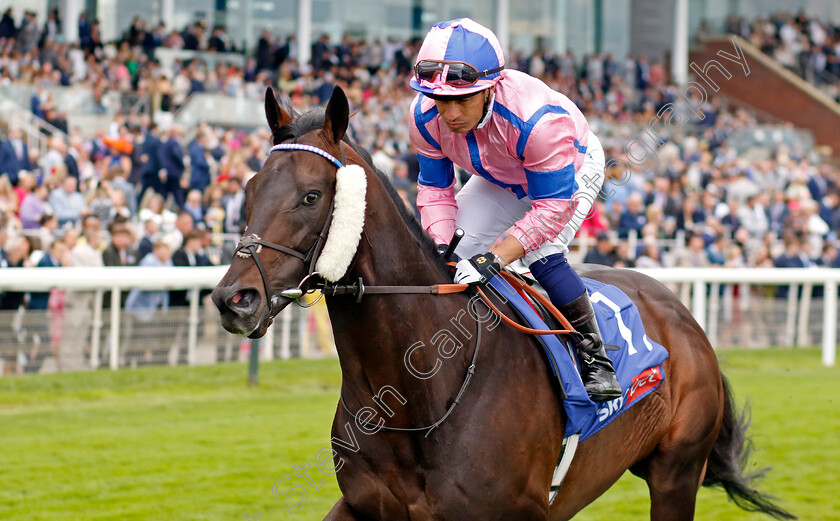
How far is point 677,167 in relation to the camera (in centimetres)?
1592

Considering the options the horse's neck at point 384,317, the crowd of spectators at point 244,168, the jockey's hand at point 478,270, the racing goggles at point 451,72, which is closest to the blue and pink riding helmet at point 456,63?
the racing goggles at point 451,72

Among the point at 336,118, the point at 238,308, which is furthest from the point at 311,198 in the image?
the point at 238,308

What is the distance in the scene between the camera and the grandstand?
7.20 metres

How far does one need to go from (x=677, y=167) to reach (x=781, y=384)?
781cm

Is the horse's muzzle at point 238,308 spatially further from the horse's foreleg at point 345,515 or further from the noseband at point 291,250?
the horse's foreleg at point 345,515

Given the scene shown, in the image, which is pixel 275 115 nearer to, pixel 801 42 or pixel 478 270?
pixel 478 270

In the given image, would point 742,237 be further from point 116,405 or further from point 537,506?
point 537,506

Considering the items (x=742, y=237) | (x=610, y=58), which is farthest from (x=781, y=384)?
(x=610, y=58)

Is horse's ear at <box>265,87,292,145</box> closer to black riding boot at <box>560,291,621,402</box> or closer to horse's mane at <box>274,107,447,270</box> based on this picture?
horse's mane at <box>274,107,447,270</box>

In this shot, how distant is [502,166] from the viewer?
3.16m

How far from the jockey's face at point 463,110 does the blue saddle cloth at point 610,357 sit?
513 millimetres

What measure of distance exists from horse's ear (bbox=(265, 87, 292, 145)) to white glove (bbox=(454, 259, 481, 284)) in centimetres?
67

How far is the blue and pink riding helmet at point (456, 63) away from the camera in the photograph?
2793 millimetres

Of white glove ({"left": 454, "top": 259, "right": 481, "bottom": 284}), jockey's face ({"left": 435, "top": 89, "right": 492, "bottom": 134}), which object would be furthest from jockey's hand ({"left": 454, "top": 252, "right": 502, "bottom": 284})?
jockey's face ({"left": 435, "top": 89, "right": 492, "bottom": 134})
